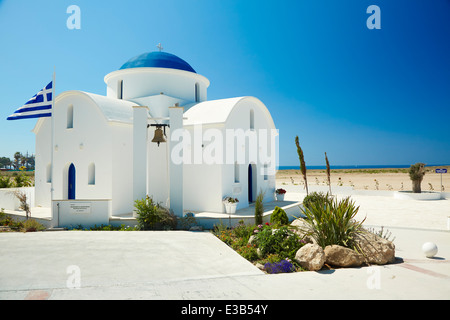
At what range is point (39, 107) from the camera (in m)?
12.5

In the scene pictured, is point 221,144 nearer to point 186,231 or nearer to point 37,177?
point 186,231

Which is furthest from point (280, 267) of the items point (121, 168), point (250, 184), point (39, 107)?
point (39, 107)

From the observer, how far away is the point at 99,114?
44.7ft

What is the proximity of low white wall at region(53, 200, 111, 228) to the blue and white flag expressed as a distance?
13.0 ft

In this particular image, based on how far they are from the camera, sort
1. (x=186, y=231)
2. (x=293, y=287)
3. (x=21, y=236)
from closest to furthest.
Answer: (x=293, y=287) < (x=21, y=236) < (x=186, y=231)

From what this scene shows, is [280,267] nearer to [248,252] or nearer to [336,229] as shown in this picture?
[248,252]

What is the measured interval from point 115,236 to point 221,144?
256 inches

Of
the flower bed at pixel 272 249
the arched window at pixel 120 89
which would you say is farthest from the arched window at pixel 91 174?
the flower bed at pixel 272 249

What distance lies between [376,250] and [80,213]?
10.2 meters

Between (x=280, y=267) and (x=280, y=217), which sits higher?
(x=280, y=217)

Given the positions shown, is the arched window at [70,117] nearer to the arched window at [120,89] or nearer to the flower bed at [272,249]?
the arched window at [120,89]

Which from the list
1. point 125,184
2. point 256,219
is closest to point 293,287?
point 256,219

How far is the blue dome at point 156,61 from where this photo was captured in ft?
58.4

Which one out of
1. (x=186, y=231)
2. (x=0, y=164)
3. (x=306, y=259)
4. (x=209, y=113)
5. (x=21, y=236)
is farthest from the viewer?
(x=0, y=164)
